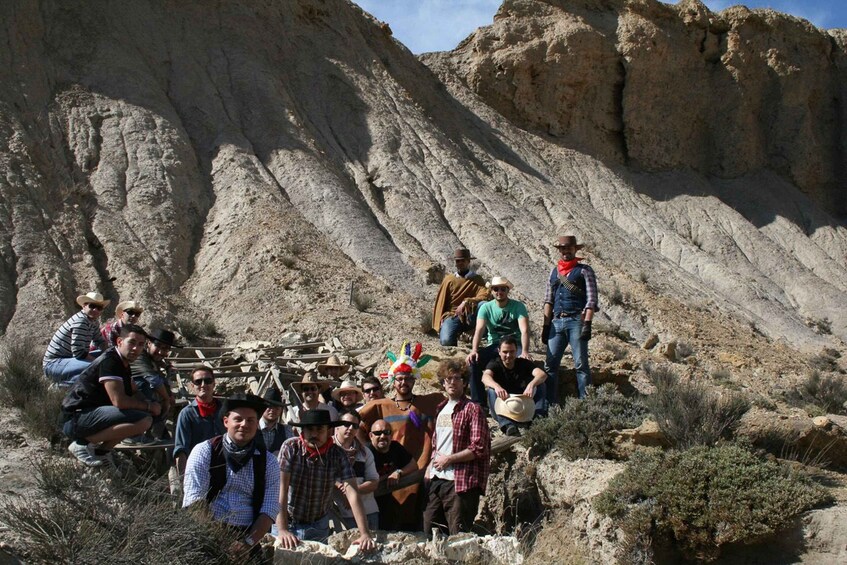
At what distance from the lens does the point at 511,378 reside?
26.3ft

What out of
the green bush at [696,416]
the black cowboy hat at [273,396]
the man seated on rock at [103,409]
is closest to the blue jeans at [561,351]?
the green bush at [696,416]

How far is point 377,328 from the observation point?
1322cm

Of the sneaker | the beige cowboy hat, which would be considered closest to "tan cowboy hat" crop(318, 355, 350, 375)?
the beige cowboy hat

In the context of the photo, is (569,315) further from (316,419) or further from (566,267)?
(316,419)

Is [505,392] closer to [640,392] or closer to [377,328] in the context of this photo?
[640,392]

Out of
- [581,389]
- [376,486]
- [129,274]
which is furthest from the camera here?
[129,274]

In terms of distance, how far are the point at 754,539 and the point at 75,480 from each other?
4508 millimetres

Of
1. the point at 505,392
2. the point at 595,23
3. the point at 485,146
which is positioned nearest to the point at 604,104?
the point at 595,23

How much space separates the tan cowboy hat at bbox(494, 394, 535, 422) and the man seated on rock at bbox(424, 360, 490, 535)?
3.67 feet

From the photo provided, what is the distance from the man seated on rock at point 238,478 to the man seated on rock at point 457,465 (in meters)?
1.57

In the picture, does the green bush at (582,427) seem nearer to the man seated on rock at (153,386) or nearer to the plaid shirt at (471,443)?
the plaid shirt at (471,443)

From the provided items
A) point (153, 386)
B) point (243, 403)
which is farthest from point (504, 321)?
point (243, 403)

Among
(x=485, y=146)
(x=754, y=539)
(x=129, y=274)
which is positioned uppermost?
(x=485, y=146)

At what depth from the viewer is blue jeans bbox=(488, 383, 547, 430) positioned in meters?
7.98
